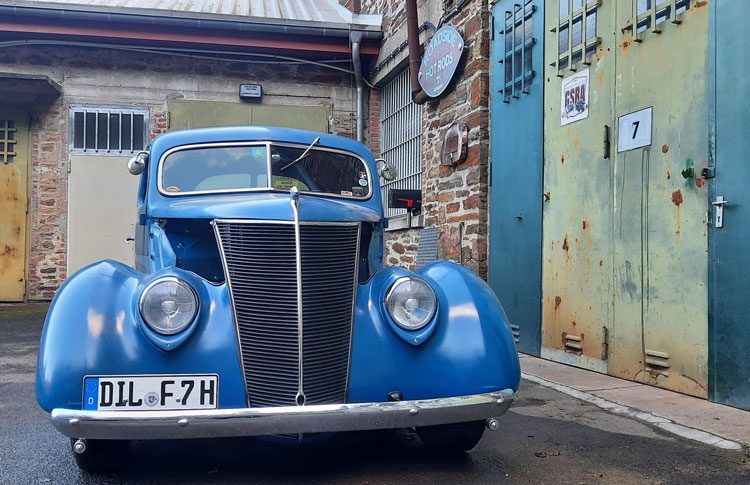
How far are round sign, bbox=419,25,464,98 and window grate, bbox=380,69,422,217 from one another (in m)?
0.85

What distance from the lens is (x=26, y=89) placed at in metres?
9.73

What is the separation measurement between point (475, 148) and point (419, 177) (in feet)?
6.44

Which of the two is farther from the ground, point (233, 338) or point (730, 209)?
point (730, 209)

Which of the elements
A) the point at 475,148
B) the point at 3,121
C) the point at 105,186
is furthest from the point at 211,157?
the point at 3,121

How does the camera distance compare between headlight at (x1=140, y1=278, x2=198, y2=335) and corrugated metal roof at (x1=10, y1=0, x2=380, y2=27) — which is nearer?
headlight at (x1=140, y1=278, x2=198, y2=335)

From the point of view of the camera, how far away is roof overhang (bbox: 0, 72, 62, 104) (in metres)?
9.37

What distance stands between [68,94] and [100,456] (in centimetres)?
890

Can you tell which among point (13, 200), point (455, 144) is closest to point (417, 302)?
point (455, 144)

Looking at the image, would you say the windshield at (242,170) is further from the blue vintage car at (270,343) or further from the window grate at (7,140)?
the window grate at (7,140)

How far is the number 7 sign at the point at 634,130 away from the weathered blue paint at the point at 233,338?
2.41 metres

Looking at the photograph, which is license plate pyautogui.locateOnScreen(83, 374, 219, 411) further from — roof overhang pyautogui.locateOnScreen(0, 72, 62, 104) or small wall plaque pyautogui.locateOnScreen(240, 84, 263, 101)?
small wall plaque pyautogui.locateOnScreen(240, 84, 263, 101)

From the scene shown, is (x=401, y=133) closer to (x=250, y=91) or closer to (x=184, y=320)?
(x=250, y=91)

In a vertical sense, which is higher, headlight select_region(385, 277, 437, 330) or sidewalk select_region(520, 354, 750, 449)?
headlight select_region(385, 277, 437, 330)

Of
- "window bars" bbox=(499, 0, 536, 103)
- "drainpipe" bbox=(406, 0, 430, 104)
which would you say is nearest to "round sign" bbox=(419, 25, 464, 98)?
"drainpipe" bbox=(406, 0, 430, 104)
